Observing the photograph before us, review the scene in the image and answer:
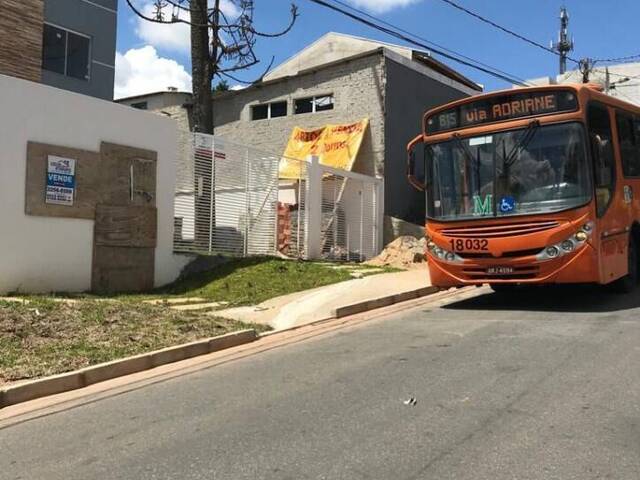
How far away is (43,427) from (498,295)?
9149mm

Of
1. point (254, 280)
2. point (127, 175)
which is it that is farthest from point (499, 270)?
point (127, 175)

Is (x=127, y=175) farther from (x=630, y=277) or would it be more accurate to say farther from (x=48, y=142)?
(x=630, y=277)

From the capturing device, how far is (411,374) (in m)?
6.64

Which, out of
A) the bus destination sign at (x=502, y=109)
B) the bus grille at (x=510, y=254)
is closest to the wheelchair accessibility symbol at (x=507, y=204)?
the bus grille at (x=510, y=254)

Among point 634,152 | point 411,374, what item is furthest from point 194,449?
point 634,152

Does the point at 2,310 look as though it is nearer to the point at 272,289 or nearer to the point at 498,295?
the point at 272,289

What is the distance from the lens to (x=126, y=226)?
43.6ft

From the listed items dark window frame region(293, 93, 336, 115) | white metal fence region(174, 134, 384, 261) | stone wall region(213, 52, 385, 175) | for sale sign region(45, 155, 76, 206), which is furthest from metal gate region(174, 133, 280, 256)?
dark window frame region(293, 93, 336, 115)

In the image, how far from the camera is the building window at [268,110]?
79.5 feet

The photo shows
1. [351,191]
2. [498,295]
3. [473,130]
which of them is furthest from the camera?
[351,191]

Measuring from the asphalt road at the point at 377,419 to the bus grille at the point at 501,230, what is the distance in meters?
1.93

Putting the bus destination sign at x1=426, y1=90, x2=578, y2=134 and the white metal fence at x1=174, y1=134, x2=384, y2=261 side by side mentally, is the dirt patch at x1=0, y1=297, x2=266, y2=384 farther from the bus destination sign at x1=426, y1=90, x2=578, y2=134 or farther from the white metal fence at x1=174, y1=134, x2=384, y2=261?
the white metal fence at x1=174, y1=134, x2=384, y2=261

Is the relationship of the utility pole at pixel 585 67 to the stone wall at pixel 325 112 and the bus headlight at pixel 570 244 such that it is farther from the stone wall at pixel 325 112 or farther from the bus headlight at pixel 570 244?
the bus headlight at pixel 570 244

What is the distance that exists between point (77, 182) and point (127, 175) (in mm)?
1158
